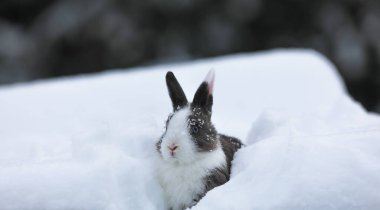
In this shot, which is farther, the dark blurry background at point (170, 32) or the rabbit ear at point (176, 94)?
the dark blurry background at point (170, 32)

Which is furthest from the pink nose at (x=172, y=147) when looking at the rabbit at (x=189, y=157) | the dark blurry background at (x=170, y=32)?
the dark blurry background at (x=170, y=32)

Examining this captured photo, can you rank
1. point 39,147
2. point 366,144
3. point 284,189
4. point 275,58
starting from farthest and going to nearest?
1. point 275,58
2. point 39,147
3. point 366,144
4. point 284,189

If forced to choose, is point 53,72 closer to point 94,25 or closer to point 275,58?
point 94,25

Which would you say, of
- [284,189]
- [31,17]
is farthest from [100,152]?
[31,17]

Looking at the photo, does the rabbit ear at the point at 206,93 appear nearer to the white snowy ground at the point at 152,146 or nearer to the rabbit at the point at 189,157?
the rabbit at the point at 189,157

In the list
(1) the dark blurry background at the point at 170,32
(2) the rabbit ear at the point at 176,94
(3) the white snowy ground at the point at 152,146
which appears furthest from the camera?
(1) the dark blurry background at the point at 170,32

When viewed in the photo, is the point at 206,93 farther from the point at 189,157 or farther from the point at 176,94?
the point at 189,157

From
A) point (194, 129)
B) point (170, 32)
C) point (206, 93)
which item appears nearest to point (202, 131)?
point (194, 129)
